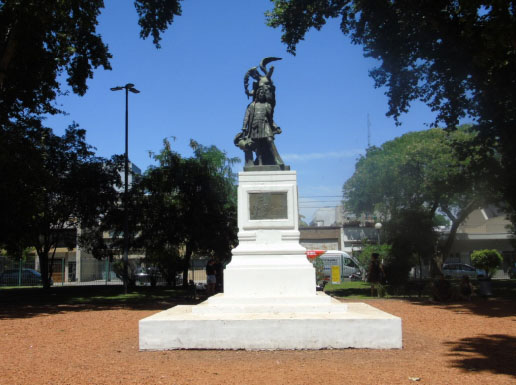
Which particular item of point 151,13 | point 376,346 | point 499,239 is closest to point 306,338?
point 376,346

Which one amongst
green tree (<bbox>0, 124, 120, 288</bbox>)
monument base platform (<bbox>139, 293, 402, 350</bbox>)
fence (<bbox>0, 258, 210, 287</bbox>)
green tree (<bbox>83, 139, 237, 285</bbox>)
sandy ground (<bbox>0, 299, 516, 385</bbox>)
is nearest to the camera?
sandy ground (<bbox>0, 299, 516, 385</bbox>)

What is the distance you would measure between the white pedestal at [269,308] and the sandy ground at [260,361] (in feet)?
0.65

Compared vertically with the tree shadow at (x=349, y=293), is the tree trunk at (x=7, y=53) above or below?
above

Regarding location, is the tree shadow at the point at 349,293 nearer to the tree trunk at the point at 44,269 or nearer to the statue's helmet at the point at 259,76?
the statue's helmet at the point at 259,76

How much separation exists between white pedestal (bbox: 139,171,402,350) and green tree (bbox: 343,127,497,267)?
50.7 ft

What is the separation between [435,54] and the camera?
16.3 metres

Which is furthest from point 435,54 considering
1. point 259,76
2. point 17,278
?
point 17,278

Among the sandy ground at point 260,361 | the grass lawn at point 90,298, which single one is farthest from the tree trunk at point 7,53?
the sandy ground at point 260,361

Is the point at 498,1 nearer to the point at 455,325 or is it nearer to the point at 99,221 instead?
the point at 455,325

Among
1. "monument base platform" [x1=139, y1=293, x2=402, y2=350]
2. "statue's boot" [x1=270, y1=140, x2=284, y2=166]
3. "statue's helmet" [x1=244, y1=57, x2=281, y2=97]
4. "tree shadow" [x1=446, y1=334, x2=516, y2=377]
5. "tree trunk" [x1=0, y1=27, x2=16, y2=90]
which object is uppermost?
"tree trunk" [x1=0, y1=27, x2=16, y2=90]

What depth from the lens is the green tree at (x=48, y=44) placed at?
1455 centimetres

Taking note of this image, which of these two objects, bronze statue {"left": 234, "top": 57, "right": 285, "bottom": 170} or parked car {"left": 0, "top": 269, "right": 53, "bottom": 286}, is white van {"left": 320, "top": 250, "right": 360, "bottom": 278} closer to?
parked car {"left": 0, "top": 269, "right": 53, "bottom": 286}

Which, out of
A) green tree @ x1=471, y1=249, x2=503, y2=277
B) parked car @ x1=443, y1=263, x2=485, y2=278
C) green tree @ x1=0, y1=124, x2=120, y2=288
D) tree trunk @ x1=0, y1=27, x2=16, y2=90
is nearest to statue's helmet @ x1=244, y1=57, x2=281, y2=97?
tree trunk @ x1=0, y1=27, x2=16, y2=90

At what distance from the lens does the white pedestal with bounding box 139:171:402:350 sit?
7012mm
